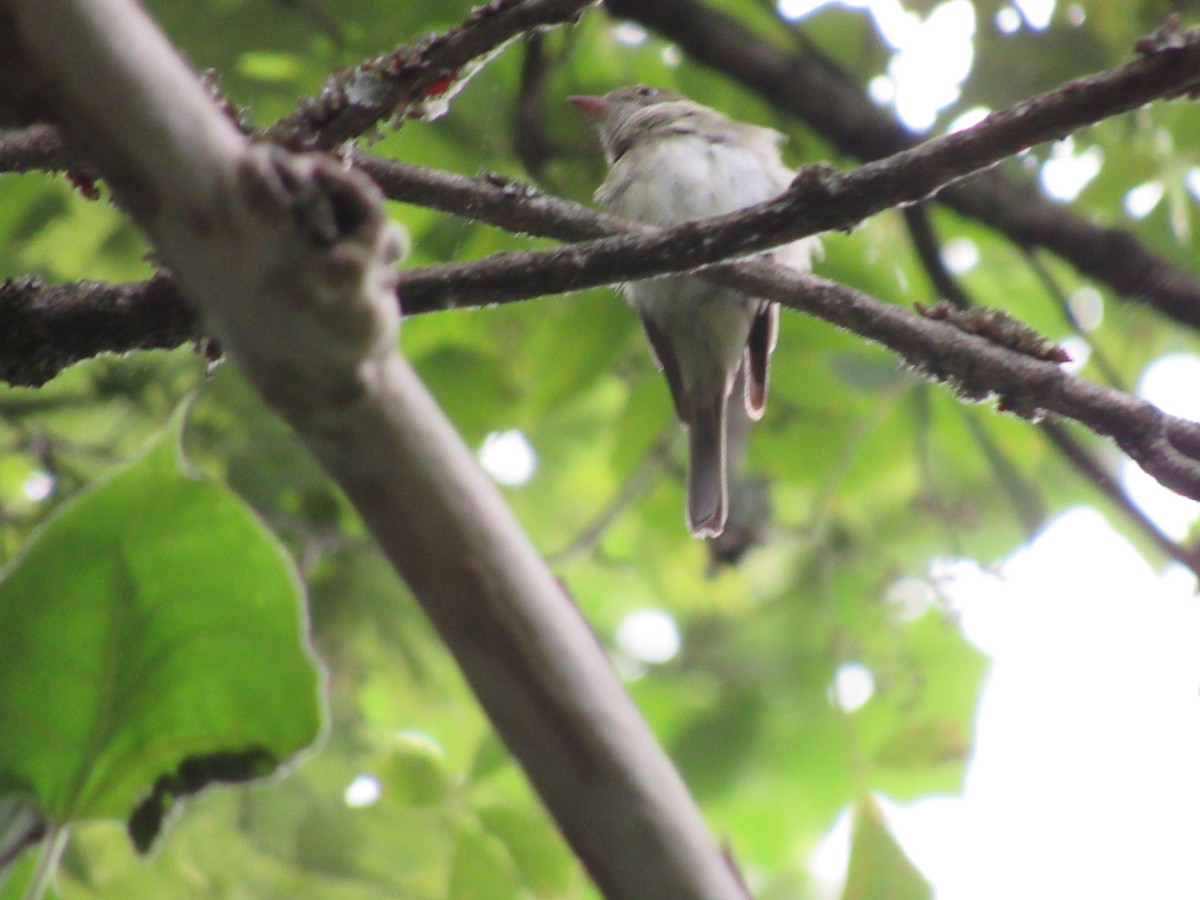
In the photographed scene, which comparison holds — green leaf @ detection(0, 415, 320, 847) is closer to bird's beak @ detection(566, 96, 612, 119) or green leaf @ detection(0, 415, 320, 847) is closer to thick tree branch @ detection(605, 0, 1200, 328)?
bird's beak @ detection(566, 96, 612, 119)

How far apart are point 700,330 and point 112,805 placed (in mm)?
1608

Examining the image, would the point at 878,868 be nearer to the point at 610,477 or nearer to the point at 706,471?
the point at 706,471

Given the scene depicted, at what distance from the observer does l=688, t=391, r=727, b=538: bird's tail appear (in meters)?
2.23

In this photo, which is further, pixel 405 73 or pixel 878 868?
pixel 878 868

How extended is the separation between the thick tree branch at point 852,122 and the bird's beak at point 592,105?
0.26 m

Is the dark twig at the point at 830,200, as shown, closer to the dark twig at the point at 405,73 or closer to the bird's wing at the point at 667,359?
the dark twig at the point at 405,73

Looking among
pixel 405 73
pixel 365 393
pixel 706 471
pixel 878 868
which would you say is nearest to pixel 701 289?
pixel 706 471

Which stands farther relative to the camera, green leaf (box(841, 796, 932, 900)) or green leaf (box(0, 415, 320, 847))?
green leaf (box(841, 796, 932, 900))

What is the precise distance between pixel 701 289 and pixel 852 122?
586mm

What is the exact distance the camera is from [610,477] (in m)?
2.83

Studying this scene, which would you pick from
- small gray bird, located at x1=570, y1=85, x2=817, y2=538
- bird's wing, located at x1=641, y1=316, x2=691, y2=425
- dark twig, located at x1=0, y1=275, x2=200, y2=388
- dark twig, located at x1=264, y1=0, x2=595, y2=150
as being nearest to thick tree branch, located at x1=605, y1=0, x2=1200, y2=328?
small gray bird, located at x1=570, y1=85, x2=817, y2=538

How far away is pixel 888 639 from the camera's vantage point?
9.86 ft

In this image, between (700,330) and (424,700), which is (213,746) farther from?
(424,700)

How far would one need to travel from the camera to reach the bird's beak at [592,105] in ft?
8.42
